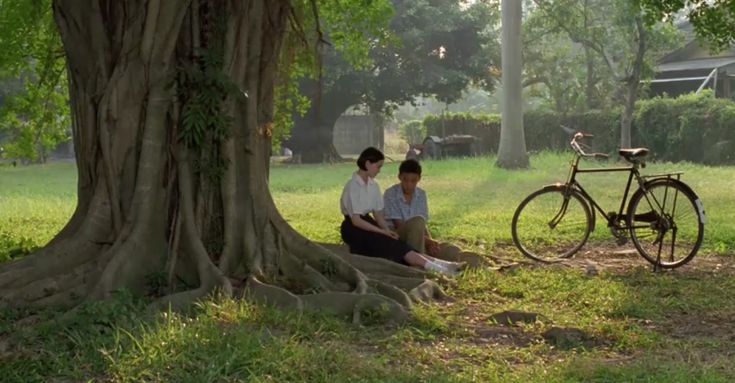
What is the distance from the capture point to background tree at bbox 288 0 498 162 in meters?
35.9

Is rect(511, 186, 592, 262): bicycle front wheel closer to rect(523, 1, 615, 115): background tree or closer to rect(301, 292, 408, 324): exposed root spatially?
rect(301, 292, 408, 324): exposed root

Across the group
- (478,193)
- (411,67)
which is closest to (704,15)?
(478,193)

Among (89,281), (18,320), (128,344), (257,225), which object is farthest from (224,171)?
(128,344)

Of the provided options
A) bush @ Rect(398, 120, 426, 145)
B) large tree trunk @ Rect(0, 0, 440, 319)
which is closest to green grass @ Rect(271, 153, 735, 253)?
large tree trunk @ Rect(0, 0, 440, 319)

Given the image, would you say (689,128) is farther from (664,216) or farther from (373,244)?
(373,244)

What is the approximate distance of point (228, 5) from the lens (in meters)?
7.95

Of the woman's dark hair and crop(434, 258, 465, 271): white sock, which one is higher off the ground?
the woman's dark hair

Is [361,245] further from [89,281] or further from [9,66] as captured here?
[9,66]

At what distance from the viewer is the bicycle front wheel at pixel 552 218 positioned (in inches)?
399

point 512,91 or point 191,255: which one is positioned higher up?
point 512,91

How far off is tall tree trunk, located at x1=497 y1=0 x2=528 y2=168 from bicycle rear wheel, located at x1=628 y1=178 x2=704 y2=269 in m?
17.8

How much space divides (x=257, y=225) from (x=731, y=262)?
5061 millimetres

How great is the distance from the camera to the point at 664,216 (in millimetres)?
9516

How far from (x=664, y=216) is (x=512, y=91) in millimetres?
18688
